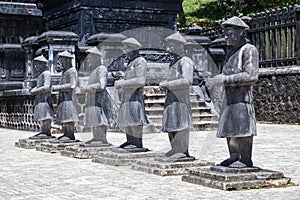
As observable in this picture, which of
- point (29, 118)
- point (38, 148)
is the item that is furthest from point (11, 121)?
point (38, 148)

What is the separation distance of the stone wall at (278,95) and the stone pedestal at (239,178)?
399 inches

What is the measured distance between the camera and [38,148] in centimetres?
1194

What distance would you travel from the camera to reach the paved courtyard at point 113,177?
6.56 m

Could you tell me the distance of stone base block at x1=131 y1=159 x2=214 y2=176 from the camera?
812cm

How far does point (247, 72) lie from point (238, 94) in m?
0.33

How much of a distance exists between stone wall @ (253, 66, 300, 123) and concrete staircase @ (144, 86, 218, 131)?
2469mm

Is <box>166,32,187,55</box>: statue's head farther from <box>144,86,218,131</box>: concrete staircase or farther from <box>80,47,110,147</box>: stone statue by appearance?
<box>144,86,218,131</box>: concrete staircase

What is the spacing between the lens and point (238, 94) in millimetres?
7211

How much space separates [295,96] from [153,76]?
441 centimetres

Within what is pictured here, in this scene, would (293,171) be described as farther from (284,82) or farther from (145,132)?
(284,82)

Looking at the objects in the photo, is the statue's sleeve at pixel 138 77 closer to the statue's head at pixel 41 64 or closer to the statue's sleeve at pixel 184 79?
the statue's sleeve at pixel 184 79

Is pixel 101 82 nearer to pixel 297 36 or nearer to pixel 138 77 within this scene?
pixel 138 77

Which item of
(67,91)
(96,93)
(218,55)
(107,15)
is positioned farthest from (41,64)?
(107,15)

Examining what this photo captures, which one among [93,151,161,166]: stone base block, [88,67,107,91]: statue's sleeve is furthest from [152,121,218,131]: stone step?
[93,151,161,166]: stone base block
